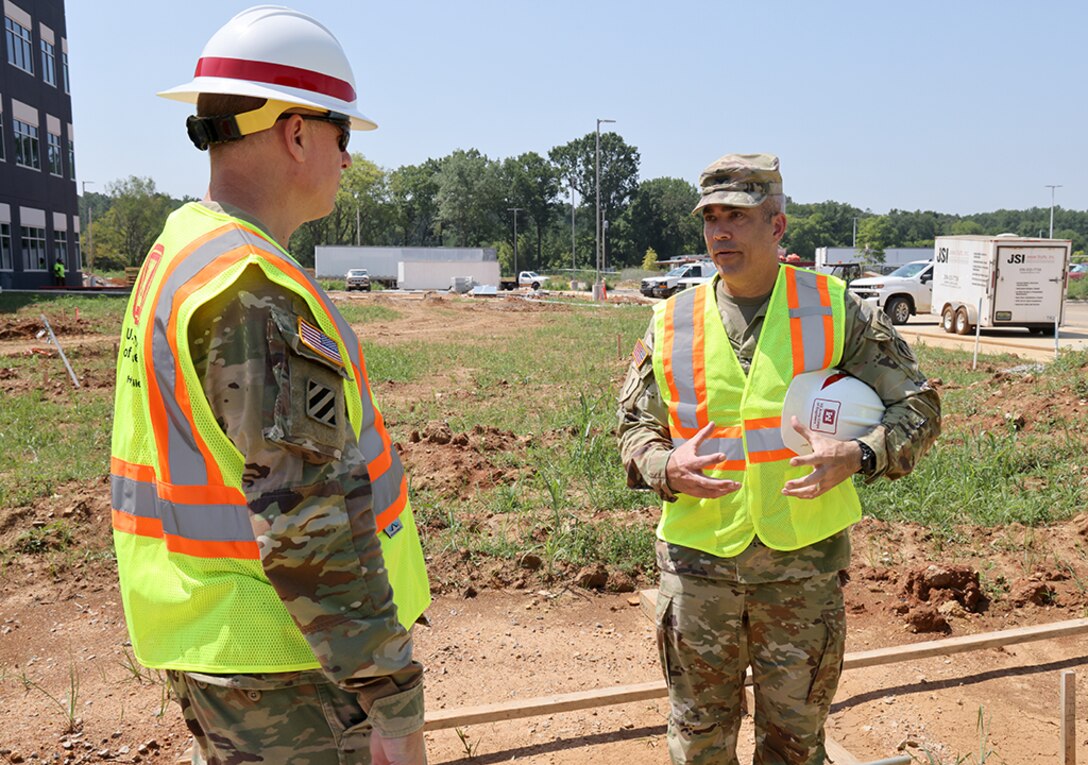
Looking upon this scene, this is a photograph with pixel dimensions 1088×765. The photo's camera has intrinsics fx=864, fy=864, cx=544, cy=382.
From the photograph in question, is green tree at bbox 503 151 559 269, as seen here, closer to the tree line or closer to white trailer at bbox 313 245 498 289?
the tree line

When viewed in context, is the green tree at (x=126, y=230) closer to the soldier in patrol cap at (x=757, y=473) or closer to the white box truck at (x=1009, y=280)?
the white box truck at (x=1009, y=280)

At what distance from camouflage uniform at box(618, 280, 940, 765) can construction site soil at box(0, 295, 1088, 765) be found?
0.95 m

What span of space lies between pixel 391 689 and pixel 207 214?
3.20 feet

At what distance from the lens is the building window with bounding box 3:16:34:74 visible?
35.8m

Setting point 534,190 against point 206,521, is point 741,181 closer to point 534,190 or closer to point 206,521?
point 206,521

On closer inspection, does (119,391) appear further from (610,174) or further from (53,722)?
(610,174)

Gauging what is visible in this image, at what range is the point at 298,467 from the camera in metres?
1.50

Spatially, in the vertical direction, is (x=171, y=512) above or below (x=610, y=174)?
below

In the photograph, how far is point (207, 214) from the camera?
5.51ft

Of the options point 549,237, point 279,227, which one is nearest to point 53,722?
point 279,227

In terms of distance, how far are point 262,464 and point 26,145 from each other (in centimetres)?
4380

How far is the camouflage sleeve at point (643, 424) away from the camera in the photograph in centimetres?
281

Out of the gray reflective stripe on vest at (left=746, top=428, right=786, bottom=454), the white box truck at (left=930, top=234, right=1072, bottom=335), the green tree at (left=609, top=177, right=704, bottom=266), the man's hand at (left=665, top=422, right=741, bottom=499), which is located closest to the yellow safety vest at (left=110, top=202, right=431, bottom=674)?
the man's hand at (left=665, top=422, right=741, bottom=499)

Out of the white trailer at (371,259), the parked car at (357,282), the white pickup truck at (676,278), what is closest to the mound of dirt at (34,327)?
the white pickup truck at (676,278)
